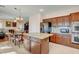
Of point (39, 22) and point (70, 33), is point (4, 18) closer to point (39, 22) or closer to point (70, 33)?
point (39, 22)

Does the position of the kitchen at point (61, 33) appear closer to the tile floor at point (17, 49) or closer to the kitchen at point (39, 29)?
the kitchen at point (39, 29)

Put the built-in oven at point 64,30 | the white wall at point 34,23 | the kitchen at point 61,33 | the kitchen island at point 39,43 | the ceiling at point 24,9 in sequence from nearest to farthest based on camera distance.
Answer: the ceiling at point 24,9 → the white wall at point 34,23 → the kitchen island at point 39,43 → the kitchen at point 61,33 → the built-in oven at point 64,30

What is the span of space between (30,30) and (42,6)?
58 cm

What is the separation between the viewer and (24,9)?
81.7 inches

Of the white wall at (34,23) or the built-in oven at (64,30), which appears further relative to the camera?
the built-in oven at (64,30)

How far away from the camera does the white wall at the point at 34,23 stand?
2.12 m

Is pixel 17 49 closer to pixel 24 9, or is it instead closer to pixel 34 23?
pixel 34 23

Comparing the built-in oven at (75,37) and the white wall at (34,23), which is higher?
the white wall at (34,23)

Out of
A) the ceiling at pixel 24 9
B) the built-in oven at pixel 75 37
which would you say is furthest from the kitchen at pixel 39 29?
the built-in oven at pixel 75 37

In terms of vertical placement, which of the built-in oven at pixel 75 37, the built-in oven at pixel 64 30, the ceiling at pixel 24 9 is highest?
the ceiling at pixel 24 9

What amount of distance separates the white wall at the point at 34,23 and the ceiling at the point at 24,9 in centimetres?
9

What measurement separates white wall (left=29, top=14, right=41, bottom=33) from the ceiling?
9cm

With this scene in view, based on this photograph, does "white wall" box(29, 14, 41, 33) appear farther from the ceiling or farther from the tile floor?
the tile floor
